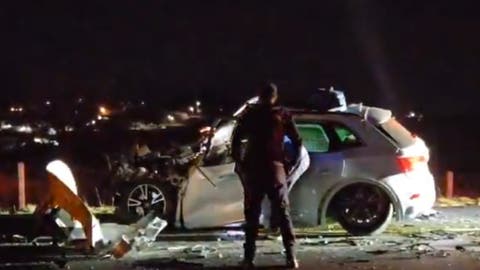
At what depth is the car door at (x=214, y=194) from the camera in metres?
11.6

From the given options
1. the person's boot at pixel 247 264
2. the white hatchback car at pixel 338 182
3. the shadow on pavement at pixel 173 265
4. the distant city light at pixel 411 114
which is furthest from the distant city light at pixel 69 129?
the person's boot at pixel 247 264

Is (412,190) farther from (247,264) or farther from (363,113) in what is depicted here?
(247,264)

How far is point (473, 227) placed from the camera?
494 inches

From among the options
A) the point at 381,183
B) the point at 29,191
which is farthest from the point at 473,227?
the point at 29,191

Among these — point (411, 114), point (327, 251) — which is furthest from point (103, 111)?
point (327, 251)

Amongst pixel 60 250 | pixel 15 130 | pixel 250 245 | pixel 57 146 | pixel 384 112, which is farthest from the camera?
pixel 15 130

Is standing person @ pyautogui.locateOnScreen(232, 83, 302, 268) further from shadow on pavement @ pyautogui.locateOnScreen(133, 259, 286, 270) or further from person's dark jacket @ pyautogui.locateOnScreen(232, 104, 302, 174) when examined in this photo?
shadow on pavement @ pyautogui.locateOnScreen(133, 259, 286, 270)

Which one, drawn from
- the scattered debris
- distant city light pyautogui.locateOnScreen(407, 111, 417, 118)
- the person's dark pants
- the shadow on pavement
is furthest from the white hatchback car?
distant city light pyautogui.locateOnScreen(407, 111, 417, 118)

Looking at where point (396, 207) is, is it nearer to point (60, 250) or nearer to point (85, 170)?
point (60, 250)

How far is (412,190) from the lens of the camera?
11703mm

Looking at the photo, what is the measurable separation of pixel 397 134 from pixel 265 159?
3179 millimetres

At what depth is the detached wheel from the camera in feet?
38.2

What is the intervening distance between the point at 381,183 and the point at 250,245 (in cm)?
Answer: 262

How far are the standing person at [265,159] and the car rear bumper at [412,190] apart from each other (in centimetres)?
251
